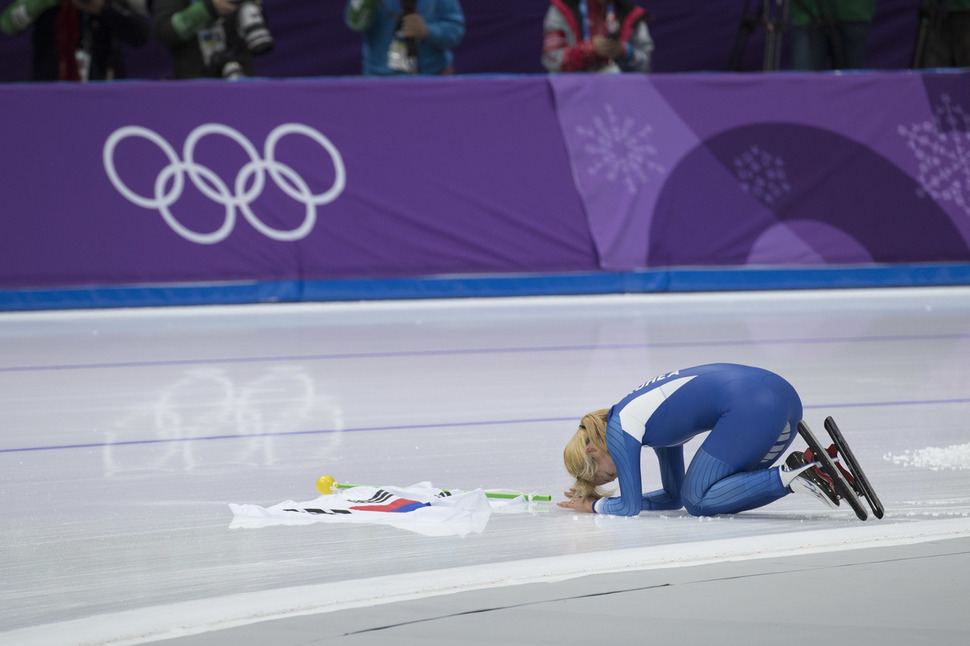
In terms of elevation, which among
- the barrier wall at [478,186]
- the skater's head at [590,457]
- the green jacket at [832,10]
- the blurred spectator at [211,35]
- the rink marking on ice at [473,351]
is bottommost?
the rink marking on ice at [473,351]

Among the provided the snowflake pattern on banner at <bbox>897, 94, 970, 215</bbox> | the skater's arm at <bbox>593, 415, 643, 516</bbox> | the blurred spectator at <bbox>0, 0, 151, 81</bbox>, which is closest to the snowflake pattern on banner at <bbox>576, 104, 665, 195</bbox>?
the snowflake pattern on banner at <bbox>897, 94, 970, 215</bbox>

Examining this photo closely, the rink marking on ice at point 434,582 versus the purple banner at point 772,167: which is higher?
the purple banner at point 772,167

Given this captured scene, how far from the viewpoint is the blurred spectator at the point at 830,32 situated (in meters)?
10.3

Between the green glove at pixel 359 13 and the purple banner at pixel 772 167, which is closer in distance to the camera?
the green glove at pixel 359 13

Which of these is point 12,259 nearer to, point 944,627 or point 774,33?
point 774,33

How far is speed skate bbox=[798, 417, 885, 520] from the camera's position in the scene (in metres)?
3.54

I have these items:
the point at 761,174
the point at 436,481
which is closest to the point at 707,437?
the point at 436,481

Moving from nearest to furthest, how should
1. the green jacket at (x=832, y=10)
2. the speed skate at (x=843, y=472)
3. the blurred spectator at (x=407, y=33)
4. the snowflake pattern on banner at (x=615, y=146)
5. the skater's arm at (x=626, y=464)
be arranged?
the speed skate at (x=843, y=472), the skater's arm at (x=626, y=464), the blurred spectator at (x=407, y=33), the snowflake pattern on banner at (x=615, y=146), the green jacket at (x=832, y=10)

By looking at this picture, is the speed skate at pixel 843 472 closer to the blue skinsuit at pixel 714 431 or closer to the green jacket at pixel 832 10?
the blue skinsuit at pixel 714 431

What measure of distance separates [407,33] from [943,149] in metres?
4.25

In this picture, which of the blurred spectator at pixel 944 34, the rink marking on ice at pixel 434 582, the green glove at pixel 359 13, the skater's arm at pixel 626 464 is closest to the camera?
the rink marking on ice at pixel 434 582

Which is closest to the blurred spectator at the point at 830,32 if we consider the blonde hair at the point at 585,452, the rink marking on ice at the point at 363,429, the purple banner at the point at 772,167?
the purple banner at the point at 772,167

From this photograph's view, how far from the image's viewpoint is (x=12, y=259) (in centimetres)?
898

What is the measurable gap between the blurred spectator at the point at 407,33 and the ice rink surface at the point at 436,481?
2.11 metres
